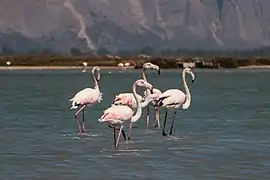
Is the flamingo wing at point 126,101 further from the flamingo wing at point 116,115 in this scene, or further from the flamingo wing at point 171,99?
the flamingo wing at point 116,115

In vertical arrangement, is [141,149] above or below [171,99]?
below

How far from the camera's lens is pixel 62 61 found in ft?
455

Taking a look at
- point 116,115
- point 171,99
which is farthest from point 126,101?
point 116,115

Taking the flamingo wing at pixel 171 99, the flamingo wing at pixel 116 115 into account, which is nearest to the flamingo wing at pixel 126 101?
the flamingo wing at pixel 171 99

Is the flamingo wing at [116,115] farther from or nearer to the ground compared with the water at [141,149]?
farther from the ground

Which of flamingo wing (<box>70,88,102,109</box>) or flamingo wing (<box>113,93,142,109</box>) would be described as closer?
flamingo wing (<box>113,93,142,109</box>)

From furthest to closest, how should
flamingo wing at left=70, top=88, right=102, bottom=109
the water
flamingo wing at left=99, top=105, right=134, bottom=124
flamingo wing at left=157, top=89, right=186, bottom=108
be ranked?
flamingo wing at left=70, top=88, right=102, bottom=109 → flamingo wing at left=157, top=89, right=186, bottom=108 → flamingo wing at left=99, top=105, right=134, bottom=124 → the water

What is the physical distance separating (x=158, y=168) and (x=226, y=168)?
3.70 ft

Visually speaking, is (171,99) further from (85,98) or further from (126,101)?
(85,98)

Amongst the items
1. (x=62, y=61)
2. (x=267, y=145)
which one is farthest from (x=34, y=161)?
(x=62, y=61)

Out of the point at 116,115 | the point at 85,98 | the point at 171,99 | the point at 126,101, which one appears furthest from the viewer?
the point at 85,98

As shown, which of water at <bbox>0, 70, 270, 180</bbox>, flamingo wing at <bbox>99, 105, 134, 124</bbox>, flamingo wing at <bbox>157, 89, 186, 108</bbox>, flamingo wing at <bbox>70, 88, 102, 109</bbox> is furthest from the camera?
flamingo wing at <bbox>70, 88, 102, 109</bbox>

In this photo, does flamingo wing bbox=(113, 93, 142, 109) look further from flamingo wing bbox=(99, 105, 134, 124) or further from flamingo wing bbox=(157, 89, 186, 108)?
flamingo wing bbox=(99, 105, 134, 124)

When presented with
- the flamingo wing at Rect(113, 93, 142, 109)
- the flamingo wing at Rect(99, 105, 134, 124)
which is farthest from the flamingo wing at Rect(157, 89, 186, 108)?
the flamingo wing at Rect(99, 105, 134, 124)
